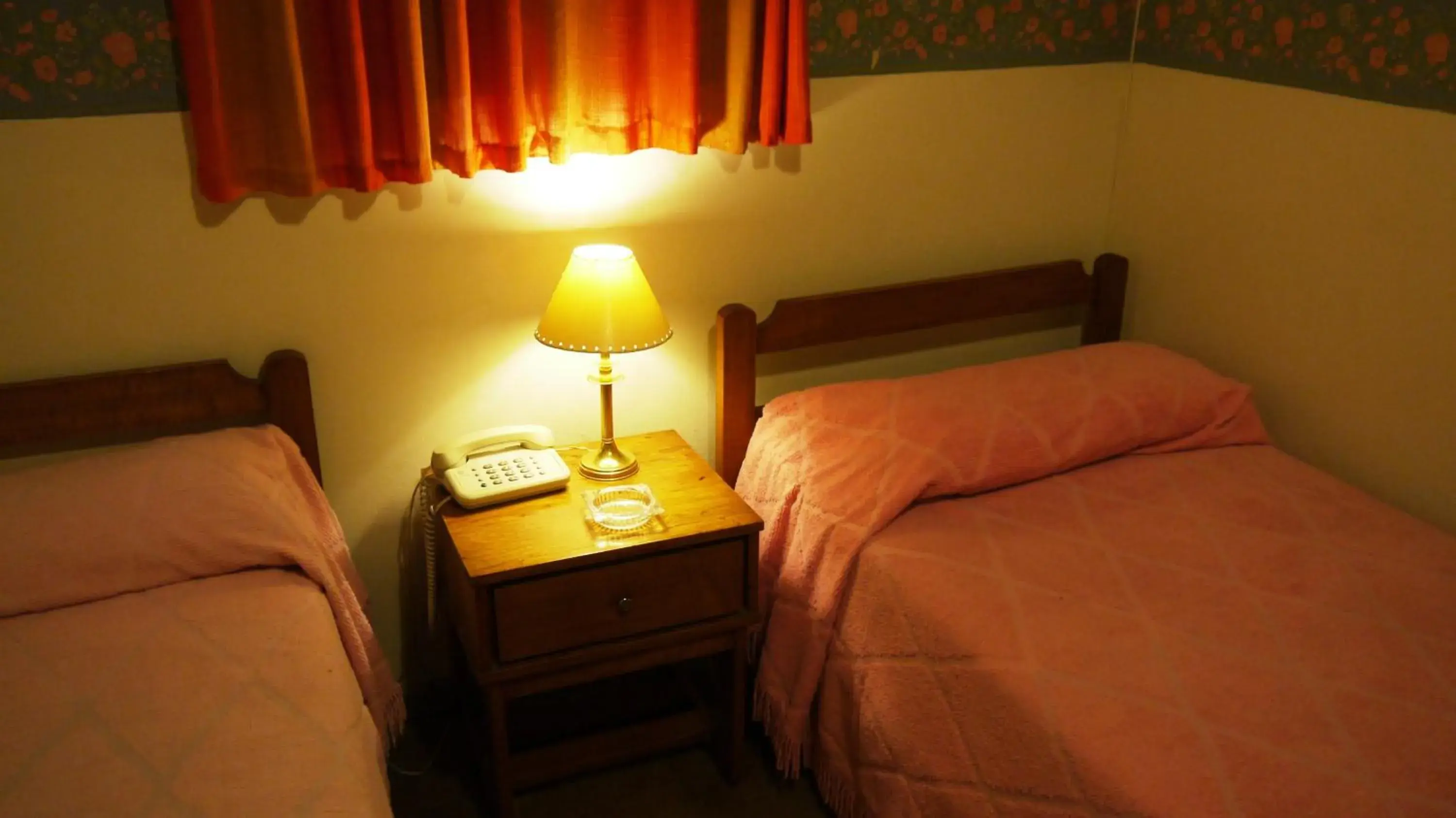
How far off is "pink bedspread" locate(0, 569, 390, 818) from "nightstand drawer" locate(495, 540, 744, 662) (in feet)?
0.96

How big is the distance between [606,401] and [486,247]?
360 mm

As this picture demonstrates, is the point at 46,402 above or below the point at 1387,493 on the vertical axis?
above

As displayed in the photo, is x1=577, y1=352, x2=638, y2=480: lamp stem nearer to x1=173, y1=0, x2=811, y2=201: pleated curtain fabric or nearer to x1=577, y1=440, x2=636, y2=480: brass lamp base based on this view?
x1=577, y1=440, x2=636, y2=480: brass lamp base

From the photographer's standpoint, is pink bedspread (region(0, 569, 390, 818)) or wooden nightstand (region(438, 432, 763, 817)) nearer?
pink bedspread (region(0, 569, 390, 818))

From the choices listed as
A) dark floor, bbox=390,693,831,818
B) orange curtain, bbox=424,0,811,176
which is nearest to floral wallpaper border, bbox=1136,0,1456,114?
orange curtain, bbox=424,0,811,176

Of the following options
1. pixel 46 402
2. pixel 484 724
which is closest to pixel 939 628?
pixel 484 724

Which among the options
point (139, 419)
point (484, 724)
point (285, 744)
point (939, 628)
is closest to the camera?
point (285, 744)

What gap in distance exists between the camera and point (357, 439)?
2.17m

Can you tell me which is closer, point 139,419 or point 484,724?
point 139,419

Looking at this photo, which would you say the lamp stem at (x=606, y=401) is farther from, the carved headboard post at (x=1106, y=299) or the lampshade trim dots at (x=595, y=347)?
the carved headboard post at (x=1106, y=299)

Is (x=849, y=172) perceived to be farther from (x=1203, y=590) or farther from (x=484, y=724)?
(x=484, y=724)

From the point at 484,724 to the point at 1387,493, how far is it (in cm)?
180

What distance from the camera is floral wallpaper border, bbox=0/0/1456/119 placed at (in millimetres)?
1766

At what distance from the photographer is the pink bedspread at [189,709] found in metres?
1.34
